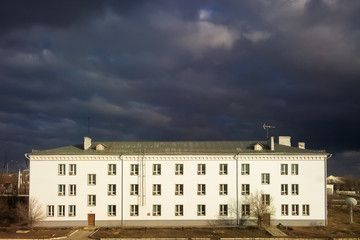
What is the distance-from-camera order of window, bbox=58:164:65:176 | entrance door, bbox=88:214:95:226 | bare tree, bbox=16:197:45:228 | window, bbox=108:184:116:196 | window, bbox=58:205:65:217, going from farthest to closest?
window, bbox=58:164:65:176 → window, bbox=108:184:116:196 → window, bbox=58:205:65:217 → entrance door, bbox=88:214:95:226 → bare tree, bbox=16:197:45:228

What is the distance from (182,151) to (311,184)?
21075 mm

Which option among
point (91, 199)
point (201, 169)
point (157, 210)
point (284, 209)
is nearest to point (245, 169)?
point (201, 169)

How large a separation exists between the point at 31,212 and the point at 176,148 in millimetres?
24198

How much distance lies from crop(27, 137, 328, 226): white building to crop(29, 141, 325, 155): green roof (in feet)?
1.07

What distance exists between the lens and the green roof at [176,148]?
56.0m

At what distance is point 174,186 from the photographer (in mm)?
55344

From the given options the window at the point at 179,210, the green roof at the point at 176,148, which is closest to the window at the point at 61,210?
the green roof at the point at 176,148

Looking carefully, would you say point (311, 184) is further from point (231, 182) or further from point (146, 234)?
point (146, 234)

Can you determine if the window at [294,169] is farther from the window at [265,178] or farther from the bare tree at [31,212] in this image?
the bare tree at [31,212]

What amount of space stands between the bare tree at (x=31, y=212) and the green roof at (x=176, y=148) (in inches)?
310

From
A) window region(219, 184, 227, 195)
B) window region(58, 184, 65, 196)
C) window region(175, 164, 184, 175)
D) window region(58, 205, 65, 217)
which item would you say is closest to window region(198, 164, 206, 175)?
window region(175, 164, 184, 175)

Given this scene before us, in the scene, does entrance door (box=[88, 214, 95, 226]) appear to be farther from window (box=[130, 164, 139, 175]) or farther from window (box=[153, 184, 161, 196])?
window (box=[153, 184, 161, 196])

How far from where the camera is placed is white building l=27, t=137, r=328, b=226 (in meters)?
54.6

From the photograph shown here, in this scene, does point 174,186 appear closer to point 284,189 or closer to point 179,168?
point 179,168
